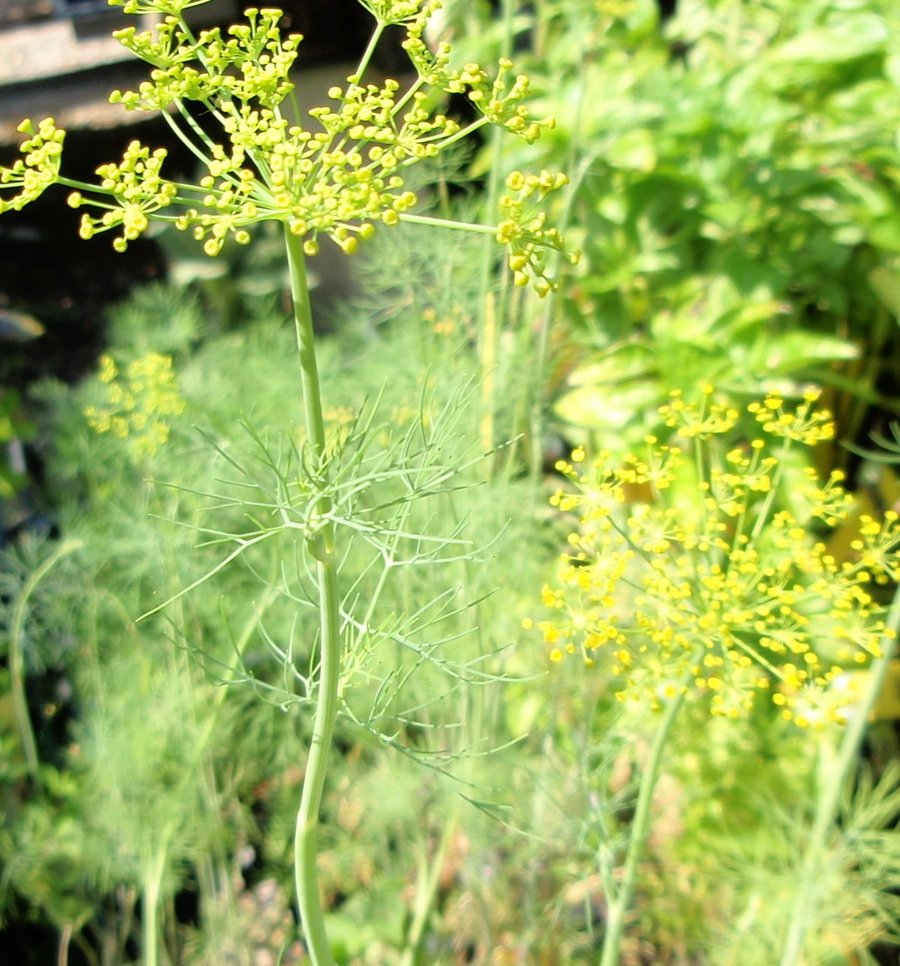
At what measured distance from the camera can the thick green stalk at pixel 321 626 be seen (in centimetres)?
39

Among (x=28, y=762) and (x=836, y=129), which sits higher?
(x=836, y=129)

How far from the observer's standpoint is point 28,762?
1.11m

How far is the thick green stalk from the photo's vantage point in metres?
0.39

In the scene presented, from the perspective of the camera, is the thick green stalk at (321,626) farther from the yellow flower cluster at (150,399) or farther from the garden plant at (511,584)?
the yellow flower cluster at (150,399)

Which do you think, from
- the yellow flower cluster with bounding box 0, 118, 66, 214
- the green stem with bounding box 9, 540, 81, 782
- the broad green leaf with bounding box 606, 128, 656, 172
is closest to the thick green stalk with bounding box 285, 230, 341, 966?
the yellow flower cluster with bounding box 0, 118, 66, 214

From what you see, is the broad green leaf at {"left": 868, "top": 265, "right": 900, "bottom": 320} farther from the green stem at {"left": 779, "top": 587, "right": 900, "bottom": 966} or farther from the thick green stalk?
the thick green stalk

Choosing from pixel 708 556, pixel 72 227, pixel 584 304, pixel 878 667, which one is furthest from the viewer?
pixel 72 227

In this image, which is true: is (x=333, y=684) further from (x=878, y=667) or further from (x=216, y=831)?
(x=216, y=831)

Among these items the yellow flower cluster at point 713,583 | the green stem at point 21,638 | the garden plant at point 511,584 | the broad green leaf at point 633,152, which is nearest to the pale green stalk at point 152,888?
the garden plant at point 511,584

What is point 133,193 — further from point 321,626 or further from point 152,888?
point 152,888

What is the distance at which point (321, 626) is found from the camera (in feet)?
1.47

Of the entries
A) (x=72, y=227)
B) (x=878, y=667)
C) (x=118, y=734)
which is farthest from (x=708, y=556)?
(x=72, y=227)

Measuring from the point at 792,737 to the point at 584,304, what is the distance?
61cm

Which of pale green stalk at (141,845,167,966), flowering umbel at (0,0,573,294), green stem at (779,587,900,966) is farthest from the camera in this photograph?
pale green stalk at (141,845,167,966)
